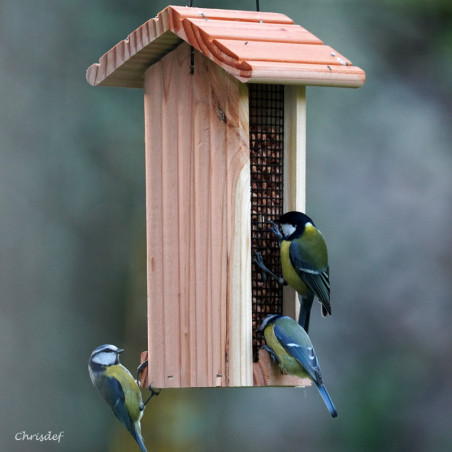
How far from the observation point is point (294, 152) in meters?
4.87

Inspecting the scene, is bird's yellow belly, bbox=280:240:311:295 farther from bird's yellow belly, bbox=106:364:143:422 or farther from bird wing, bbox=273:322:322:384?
bird's yellow belly, bbox=106:364:143:422

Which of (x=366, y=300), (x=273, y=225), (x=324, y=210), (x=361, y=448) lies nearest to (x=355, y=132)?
(x=324, y=210)

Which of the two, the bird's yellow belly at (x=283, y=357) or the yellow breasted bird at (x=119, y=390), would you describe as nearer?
the bird's yellow belly at (x=283, y=357)

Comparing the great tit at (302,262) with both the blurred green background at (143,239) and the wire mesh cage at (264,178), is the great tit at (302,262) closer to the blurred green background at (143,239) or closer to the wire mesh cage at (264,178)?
the wire mesh cage at (264,178)

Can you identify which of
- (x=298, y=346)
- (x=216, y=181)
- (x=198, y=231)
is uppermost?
(x=216, y=181)

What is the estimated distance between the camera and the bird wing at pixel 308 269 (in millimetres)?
4824

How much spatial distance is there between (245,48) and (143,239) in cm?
422

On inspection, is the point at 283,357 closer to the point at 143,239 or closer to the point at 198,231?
the point at 198,231

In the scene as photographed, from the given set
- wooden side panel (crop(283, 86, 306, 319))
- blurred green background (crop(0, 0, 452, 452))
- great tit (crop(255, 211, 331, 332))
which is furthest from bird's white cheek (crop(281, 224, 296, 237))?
blurred green background (crop(0, 0, 452, 452))

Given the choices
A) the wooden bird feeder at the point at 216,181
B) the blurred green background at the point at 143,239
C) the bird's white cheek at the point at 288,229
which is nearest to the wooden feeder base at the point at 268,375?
the wooden bird feeder at the point at 216,181

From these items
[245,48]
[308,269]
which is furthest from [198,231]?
[245,48]

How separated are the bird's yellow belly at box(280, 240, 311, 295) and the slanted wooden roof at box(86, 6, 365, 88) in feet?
2.39

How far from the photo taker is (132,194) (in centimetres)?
864
